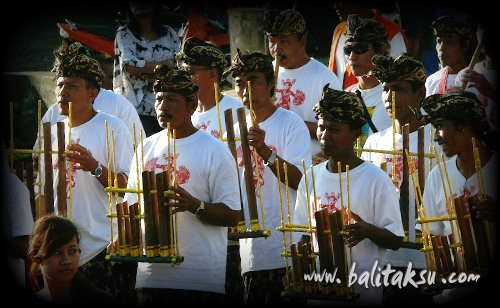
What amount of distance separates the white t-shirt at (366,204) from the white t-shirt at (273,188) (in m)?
0.90

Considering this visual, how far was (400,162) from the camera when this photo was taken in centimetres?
891

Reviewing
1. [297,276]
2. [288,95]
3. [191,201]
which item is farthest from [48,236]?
[288,95]

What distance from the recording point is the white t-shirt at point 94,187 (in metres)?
9.10

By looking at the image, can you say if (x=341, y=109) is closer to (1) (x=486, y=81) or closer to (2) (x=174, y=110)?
(2) (x=174, y=110)

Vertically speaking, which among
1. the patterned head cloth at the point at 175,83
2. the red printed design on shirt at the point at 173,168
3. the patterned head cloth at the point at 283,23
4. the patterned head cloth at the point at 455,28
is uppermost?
the patterned head cloth at the point at 283,23

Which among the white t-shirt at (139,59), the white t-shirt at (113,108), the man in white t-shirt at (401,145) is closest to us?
the man in white t-shirt at (401,145)

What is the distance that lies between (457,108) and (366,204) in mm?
957

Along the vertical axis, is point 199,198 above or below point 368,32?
below

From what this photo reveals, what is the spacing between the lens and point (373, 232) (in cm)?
784

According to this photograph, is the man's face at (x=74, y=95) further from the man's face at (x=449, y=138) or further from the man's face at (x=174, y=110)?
the man's face at (x=449, y=138)

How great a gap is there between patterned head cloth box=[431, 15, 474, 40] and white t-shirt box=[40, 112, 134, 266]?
8.46ft

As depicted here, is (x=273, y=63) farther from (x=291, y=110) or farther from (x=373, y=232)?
(x=373, y=232)

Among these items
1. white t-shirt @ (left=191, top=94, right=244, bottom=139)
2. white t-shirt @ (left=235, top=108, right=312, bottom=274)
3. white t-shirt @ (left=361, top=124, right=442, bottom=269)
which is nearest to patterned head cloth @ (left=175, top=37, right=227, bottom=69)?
white t-shirt @ (left=191, top=94, right=244, bottom=139)

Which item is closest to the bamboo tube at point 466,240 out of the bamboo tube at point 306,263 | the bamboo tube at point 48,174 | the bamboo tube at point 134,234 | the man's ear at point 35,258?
the bamboo tube at point 306,263
